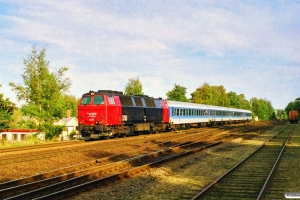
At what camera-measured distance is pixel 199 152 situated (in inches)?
722

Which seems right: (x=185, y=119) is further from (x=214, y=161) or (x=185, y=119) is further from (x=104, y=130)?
(x=214, y=161)

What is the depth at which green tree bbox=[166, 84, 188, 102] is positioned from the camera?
82000 mm

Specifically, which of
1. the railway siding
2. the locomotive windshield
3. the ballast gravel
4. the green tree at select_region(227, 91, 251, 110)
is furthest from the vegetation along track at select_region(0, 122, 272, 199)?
the green tree at select_region(227, 91, 251, 110)

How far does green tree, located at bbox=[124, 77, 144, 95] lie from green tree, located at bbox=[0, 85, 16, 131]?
38.8 metres

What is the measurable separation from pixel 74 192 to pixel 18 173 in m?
3.79

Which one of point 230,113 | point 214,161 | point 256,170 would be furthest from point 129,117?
point 230,113

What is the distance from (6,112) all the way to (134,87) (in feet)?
132

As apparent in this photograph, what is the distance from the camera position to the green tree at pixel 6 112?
2597 cm

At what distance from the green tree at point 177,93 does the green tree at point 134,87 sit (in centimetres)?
1673

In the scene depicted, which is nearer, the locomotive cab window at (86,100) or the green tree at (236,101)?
the locomotive cab window at (86,100)

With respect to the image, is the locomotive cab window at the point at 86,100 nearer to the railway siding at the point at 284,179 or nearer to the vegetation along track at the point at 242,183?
the vegetation along track at the point at 242,183

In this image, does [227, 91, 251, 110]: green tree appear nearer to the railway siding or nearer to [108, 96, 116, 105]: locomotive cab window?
[108, 96, 116, 105]: locomotive cab window

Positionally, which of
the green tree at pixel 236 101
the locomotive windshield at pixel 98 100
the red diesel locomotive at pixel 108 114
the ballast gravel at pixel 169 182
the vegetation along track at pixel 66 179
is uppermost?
the green tree at pixel 236 101

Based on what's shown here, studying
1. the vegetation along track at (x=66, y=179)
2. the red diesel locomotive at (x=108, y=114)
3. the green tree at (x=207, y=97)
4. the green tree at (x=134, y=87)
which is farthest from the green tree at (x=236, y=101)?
the vegetation along track at (x=66, y=179)
